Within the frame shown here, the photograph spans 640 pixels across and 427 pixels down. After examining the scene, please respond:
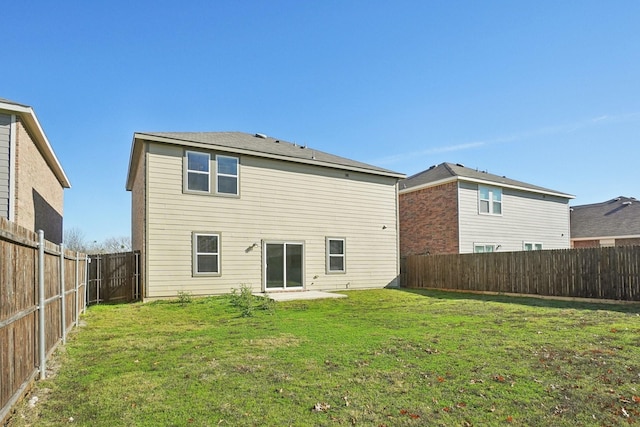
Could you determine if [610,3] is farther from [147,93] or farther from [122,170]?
[122,170]

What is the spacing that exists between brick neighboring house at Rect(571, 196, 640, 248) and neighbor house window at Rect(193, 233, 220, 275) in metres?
25.9

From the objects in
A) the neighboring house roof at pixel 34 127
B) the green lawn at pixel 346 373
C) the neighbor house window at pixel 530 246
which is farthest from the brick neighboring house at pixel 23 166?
the neighbor house window at pixel 530 246

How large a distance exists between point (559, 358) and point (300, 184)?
11.1m

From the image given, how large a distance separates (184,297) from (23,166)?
222 inches

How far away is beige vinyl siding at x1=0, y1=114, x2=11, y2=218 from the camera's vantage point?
9.42 m

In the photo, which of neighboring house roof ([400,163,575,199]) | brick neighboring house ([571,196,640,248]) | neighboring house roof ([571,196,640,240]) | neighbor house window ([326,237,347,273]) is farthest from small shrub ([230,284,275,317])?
neighboring house roof ([571,196,640,240])

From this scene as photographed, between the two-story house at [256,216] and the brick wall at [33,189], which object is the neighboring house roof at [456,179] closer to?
the two-story house at [256,216]

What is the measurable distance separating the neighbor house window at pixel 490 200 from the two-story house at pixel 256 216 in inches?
218

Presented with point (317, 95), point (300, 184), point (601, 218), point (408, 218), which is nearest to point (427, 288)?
point (408, 218)

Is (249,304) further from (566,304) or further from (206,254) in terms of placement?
(566,304)

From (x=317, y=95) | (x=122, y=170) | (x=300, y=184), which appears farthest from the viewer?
(x=122, y=170)

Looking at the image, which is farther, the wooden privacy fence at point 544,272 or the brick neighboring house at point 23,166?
the wooden privacy fence at point 544,272

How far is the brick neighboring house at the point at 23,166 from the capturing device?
949 cm

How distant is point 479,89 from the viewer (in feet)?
46.0
